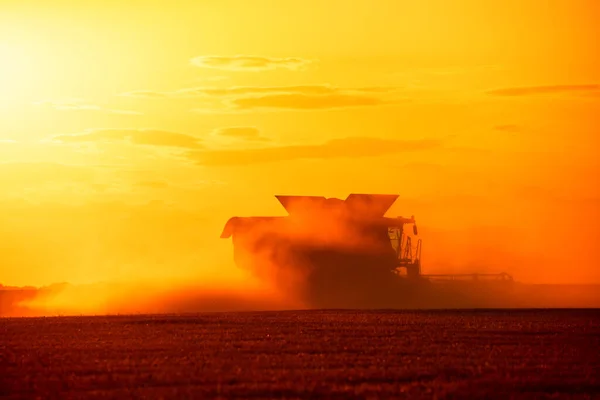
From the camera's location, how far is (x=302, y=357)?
79.0 ft

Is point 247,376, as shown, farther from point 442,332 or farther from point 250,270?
point 250,270

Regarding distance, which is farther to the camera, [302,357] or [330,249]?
[330,249]

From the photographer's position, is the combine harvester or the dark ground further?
the combine harvester

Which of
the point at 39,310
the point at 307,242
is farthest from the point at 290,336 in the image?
the point at 39,310

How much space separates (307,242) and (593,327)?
65.3ft

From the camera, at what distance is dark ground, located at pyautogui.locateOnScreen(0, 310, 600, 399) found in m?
19.6

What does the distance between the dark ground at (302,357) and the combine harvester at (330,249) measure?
47.4 feet

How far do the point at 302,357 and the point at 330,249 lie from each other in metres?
27.4

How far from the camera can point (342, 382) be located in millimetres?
20281

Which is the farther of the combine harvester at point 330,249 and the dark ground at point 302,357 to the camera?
the combine harvester at point 330,249

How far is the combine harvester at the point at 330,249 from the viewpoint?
5131cm

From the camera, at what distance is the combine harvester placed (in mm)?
51312

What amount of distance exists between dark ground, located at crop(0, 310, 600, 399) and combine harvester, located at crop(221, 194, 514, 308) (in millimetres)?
14442

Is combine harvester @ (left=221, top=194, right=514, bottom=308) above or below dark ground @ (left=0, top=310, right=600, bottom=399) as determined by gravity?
above
